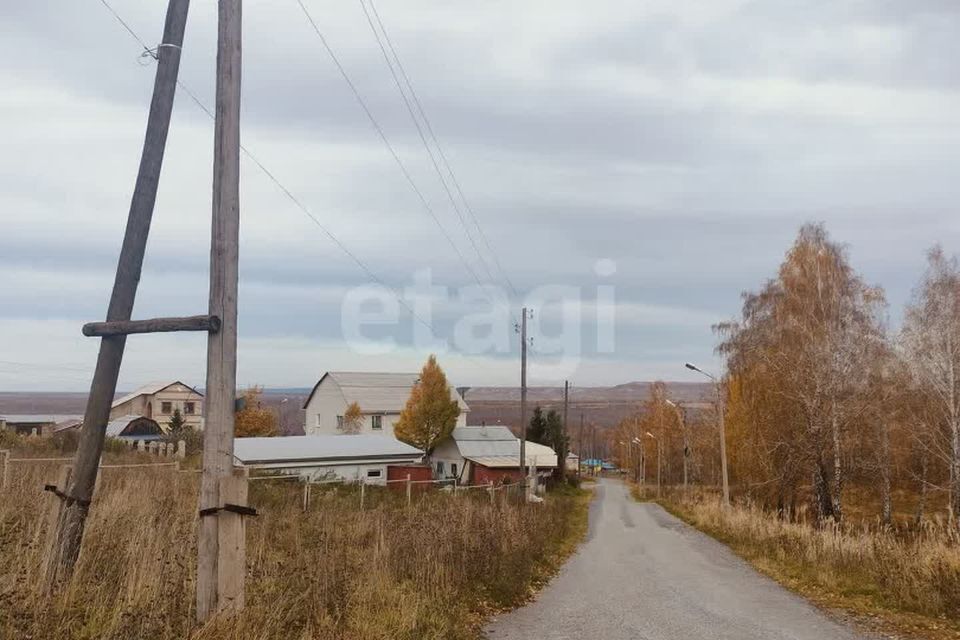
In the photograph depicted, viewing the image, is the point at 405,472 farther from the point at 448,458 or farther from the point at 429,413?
the point at 448,458

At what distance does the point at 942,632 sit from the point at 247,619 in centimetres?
828

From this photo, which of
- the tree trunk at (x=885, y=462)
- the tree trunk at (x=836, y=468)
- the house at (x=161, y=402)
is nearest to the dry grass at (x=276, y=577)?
the tree trunk at (x=836, y=468)

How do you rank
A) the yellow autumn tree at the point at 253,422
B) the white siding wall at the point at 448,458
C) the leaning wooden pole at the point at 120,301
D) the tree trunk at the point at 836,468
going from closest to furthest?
1. the leaning wooden pole at the point at 120,301
2. the tree trunk at the point at 836,468
3. the white siding wall at the point at 448,458
4. the yellow autumn tree at the point at 253,422

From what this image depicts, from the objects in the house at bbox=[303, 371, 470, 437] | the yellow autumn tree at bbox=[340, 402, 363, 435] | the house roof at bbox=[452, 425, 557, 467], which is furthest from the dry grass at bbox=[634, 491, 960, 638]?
the house at bbox=[303, 371, 470, 437]

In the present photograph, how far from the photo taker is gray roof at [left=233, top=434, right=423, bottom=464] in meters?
34.2

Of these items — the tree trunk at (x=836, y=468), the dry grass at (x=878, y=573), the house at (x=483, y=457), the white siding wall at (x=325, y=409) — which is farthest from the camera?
the white siding wall at (x=325, y=409)

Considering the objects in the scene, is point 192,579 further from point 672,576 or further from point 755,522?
point 755,522

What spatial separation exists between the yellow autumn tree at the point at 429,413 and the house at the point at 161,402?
3505 centimetres

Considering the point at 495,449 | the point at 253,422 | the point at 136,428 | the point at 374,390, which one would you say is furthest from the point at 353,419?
the point at 136,428

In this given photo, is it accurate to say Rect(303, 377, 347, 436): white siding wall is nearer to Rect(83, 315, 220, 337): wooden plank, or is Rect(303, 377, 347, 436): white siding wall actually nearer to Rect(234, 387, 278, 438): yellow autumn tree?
Rect(234, 387, 278, 438): yellow autumn tree

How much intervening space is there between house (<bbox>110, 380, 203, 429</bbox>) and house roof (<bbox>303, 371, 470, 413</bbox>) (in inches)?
659

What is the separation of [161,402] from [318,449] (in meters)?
49.2

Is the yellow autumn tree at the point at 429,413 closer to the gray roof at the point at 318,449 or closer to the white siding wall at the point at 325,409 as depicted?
the gray roof at the point at 318,449

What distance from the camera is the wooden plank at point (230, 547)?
544 centimetres
